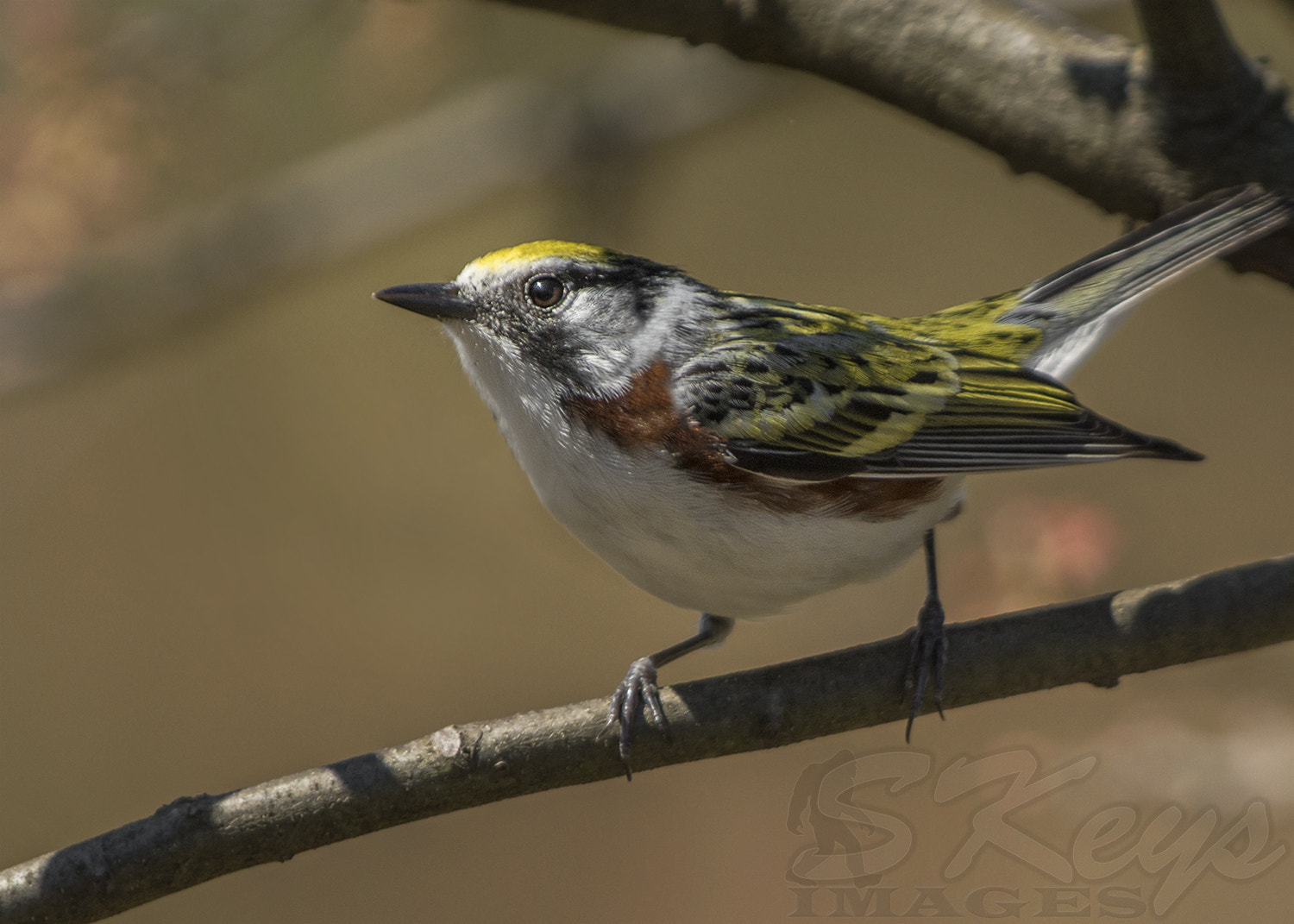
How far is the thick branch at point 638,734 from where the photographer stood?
292 cm

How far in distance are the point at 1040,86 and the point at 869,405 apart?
1.18 meters

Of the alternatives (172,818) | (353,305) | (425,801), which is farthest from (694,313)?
(353,305)

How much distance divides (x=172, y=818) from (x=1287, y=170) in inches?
148

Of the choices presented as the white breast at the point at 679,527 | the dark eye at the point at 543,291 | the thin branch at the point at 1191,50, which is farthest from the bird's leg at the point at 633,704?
the thin branch at the point at 1191,50

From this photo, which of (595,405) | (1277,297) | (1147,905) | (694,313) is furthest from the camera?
(1277,297)

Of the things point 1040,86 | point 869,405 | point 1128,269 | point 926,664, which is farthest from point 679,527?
point 1128,269

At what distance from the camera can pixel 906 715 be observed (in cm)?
323

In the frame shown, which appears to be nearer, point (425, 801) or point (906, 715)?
point (425, 801)

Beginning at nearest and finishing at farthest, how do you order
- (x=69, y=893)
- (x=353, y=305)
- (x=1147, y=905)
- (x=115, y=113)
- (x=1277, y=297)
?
(x=69, y=893) → (x=1147, y=905) → (x=115, y=113) → (x=1277, y=297) → (x=353, y=305)

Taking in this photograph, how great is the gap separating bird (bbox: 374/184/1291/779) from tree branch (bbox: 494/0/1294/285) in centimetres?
15

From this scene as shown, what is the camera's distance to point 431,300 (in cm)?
361

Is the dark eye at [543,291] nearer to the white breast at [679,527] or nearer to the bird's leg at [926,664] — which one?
the white breast at [679,527]

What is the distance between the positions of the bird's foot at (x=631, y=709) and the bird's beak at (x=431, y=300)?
49.1 inches

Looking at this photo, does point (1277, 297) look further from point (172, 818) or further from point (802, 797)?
point (172, 818)
